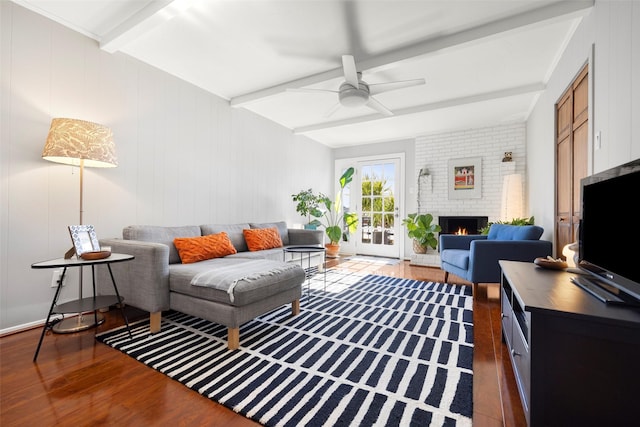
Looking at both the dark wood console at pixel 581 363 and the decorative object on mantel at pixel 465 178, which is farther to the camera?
the decorative object on mantel at pixel 465 178

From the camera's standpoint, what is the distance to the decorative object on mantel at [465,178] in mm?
4785

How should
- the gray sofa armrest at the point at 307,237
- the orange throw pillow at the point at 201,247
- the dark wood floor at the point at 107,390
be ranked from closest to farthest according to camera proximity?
1. the dark wood floor at the point at 107,390
2. the orange throw pillow at the point at 201,247
3. the gray sofa armrest at the point at 307,237

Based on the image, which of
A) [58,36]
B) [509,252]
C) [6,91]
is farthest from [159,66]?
[509,252]

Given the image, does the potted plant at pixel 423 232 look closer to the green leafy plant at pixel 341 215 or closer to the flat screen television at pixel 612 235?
the green leafy plant at pixel 341 215

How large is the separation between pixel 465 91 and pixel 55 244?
4.57m

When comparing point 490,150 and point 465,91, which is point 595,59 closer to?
point 465,91

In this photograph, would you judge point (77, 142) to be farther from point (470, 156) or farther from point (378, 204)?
point (470, 156)

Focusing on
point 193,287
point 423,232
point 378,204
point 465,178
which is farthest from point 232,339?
point 465,178

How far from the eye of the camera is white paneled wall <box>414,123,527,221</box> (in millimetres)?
4551

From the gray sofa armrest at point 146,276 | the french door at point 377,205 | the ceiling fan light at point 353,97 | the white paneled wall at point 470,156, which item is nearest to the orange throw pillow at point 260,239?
the gray sofa armrest at point 146,276

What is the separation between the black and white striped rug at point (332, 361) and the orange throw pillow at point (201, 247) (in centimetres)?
54

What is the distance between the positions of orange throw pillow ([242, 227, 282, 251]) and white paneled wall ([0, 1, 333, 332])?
47cm

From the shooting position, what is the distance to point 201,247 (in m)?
2.73

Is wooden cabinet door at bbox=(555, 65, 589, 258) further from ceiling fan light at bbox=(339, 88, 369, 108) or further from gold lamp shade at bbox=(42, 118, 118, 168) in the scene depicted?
gold lamp shade at bbox=(42, 118, 118, 168)
